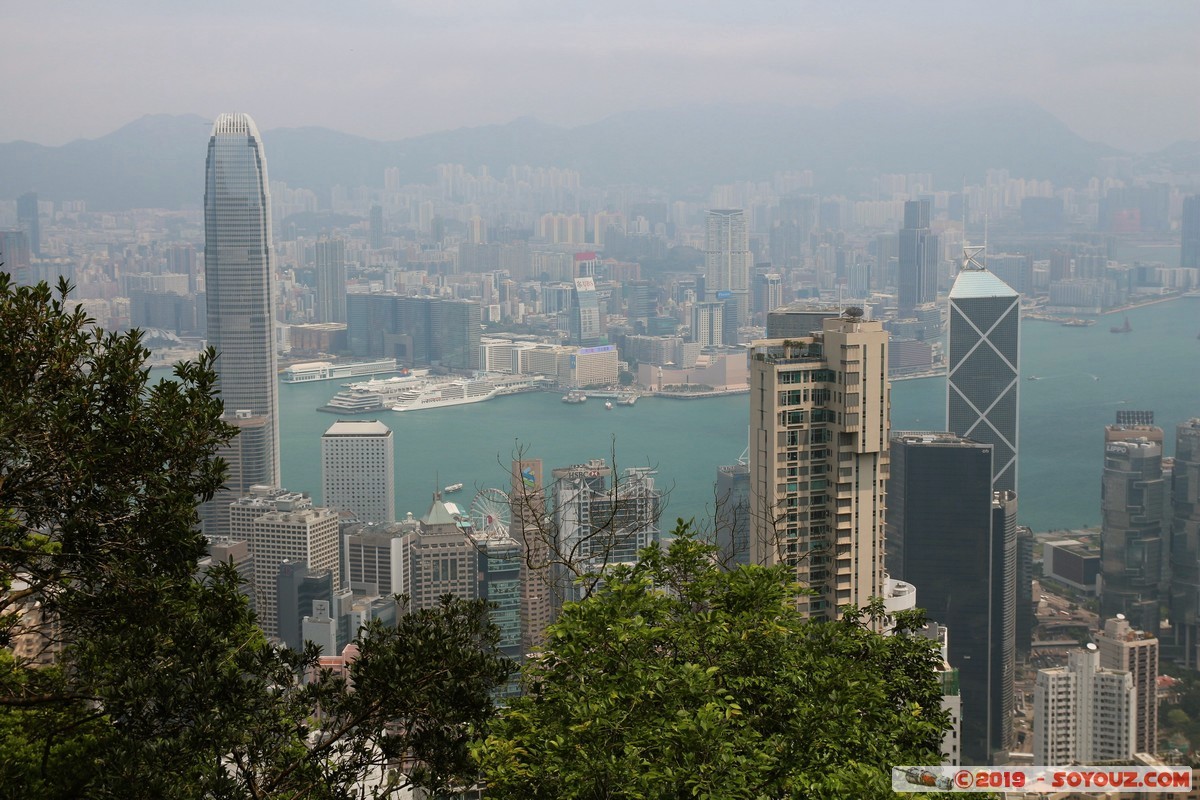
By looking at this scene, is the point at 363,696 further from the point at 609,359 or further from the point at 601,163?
the point at 601,163

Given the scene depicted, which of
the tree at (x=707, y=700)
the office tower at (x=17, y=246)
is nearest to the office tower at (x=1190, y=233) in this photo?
the office tower at (x=17, y=246)

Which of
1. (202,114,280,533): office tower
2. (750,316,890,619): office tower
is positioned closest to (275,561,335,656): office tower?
(202,114,280,533): office tower

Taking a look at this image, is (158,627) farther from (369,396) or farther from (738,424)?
(369,396)

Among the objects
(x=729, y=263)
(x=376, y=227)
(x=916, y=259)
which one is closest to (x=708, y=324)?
(x=729, y=263)

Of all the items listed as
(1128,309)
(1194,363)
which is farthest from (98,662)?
(1128,309)

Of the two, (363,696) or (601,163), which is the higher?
(601,163)

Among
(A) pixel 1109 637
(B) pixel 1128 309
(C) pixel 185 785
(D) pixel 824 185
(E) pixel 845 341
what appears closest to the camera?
(C) pixel 185 785

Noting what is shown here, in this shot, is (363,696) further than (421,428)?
No
